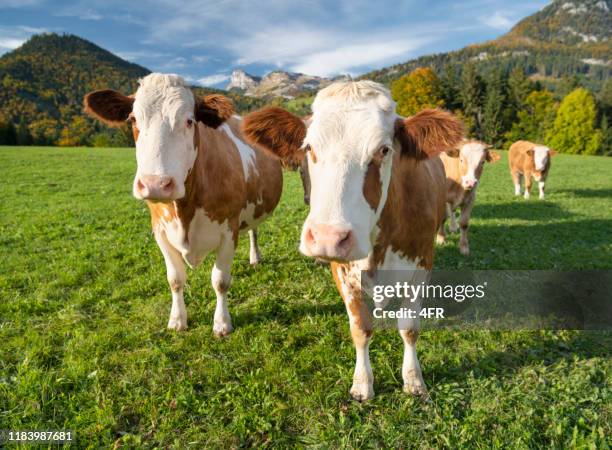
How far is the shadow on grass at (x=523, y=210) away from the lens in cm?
1080

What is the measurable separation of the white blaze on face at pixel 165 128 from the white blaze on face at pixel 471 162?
20.6ft

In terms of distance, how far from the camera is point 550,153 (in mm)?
15711

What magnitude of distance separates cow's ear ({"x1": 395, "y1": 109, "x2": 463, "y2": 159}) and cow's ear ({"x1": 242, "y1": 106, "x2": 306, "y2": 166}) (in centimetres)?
81

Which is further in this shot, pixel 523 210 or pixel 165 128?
pixel 523 210

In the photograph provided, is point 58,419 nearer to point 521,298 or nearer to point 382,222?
point 382,222

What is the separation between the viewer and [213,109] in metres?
3.98

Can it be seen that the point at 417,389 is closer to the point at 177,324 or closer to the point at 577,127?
the point at 177,324

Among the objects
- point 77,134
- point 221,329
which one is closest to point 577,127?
point 221,329

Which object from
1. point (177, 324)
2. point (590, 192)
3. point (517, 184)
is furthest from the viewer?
point (517, 184)

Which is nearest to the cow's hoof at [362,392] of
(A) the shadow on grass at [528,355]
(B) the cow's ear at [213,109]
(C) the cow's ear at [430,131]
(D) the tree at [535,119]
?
(A) the shadow on grass at [528,355]

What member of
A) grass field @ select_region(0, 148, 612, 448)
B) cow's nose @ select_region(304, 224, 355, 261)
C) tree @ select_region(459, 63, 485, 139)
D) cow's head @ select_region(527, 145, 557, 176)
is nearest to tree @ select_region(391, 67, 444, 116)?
tree @ select_region(459, 63, 485, 139)

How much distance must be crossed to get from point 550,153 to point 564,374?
15.0 metres

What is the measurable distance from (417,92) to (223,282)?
6422 cm

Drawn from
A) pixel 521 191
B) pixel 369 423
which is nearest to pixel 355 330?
pixel 369 423
